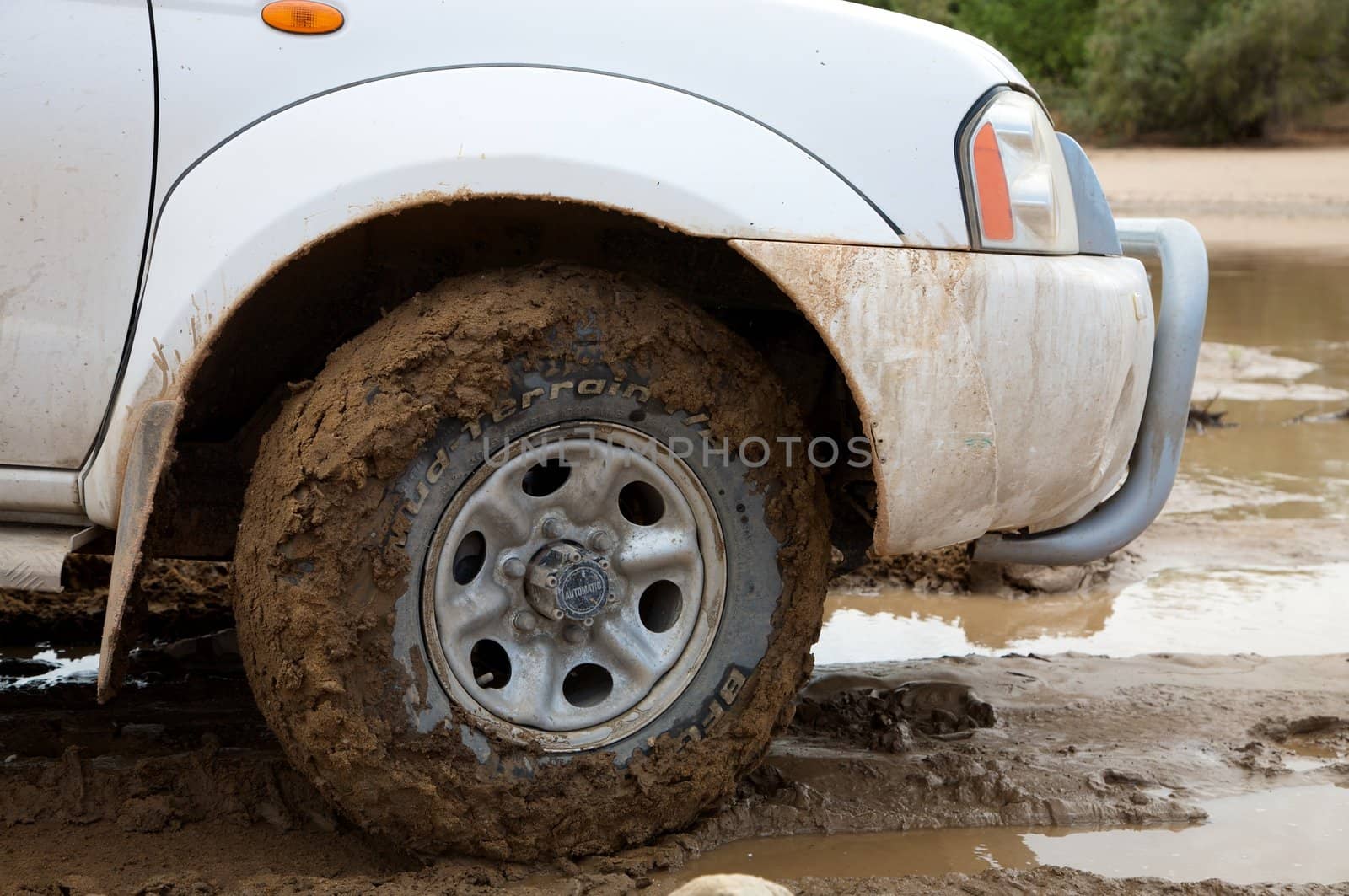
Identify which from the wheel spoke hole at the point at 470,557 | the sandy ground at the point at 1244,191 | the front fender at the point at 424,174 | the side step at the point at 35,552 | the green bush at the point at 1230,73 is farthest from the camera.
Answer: the green bush at the point at 1230,73

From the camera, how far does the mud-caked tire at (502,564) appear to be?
93.4 inches

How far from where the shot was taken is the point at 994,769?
304 cm

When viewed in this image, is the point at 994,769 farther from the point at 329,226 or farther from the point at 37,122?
the point at 37,122

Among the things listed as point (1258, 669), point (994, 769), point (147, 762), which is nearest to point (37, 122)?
point (147, 762)

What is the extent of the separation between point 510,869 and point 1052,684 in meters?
1.85

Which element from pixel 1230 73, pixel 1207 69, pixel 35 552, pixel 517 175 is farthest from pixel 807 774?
pixel 1230 73

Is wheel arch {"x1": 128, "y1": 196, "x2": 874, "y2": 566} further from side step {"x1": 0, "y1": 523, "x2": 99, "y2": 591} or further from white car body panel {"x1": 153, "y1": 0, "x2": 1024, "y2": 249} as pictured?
white car body panel {"x1": 153, "y1": 0, "x2": 1024, "y2": 249}

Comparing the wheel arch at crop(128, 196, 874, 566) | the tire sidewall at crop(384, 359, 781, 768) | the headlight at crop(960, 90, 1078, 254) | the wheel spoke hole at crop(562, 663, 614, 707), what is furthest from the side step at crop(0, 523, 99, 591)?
the headlight at crop(960, 90, 1078, 254)

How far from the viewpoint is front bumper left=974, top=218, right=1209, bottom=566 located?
2.93 metres

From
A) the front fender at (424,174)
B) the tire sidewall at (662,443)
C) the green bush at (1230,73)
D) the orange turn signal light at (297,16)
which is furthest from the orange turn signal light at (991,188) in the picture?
the green bush at (1230,73)

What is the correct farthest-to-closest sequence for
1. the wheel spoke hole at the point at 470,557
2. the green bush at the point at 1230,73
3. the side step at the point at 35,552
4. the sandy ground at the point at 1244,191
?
the green bush at the point at 1230,73 → the sandy ground at the point at 1244,191 → the wheel spoke hole at the point at 470,557 → the side step at the point at 35,552

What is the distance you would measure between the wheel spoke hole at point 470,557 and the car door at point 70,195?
73cm

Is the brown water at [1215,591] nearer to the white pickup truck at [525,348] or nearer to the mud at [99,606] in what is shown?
the white pickup truck at [525,348]

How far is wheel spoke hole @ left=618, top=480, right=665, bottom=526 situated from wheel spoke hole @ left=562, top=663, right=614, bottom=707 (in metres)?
0.32
